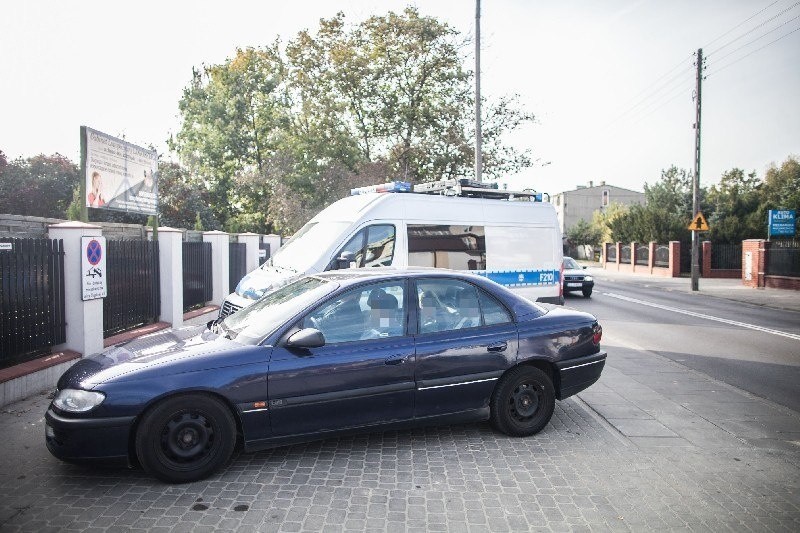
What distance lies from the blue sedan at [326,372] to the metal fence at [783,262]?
23139 millimetres

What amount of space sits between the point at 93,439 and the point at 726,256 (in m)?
36.1

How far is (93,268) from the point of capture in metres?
7.23

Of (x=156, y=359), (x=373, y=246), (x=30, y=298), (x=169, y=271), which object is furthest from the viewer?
(x=169, y=271)

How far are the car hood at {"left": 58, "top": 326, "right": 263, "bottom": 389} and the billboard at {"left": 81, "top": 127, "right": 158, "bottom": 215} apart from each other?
19.0 ft

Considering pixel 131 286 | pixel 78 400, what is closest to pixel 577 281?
pixel 131 286

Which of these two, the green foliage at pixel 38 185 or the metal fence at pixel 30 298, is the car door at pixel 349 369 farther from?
the green foliage at pixel 38 185

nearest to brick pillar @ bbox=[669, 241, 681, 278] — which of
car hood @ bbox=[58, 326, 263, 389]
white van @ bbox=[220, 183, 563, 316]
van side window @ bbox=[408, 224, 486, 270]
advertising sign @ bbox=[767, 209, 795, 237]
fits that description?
advertising sign @ bbox=[767, 209, 795, 237]

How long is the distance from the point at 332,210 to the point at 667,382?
5668 mm

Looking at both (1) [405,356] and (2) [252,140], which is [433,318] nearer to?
(1) [405,356]

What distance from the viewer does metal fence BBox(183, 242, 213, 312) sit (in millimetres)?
11930

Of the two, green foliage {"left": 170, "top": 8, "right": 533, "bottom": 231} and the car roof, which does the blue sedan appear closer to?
the car roof

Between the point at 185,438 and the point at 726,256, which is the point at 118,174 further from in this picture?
the point at 726,256

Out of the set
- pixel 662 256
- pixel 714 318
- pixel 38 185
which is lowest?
pixel 714 318

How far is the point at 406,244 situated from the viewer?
27.8ft
